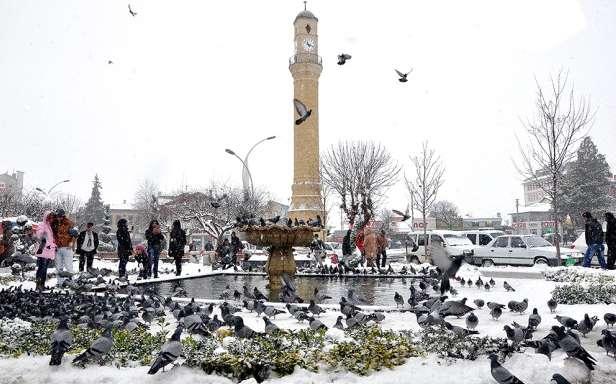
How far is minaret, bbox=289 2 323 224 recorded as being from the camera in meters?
47.1

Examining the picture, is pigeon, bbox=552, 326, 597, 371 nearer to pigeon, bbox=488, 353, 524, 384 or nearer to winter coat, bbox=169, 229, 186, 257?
pigeon, bbox=488, 353, 524, 384

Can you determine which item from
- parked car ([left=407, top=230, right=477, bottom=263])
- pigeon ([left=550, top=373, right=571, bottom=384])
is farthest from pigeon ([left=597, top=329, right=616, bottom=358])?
parked car ([left=407, top=230, right=477, bottom=263])

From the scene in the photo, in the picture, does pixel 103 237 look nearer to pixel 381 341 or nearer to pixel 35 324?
pixel 35 324

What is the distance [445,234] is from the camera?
82.3 feet

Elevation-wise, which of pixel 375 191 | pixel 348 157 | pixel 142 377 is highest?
pixel 348 157

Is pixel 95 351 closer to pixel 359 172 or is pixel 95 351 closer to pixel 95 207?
pixel 359 172

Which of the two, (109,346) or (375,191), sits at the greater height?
(375,191)

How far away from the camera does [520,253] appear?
19047 millimetres

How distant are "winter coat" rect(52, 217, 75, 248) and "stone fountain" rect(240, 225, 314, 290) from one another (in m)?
A: 4.08

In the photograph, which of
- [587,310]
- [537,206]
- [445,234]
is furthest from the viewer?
[537,206]

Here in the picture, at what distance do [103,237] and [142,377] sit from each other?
110ft

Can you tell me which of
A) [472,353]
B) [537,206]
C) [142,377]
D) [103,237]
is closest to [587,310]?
[472,353]

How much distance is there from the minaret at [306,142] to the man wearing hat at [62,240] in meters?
35.4

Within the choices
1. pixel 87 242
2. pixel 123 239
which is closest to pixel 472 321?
pixel 123 239
